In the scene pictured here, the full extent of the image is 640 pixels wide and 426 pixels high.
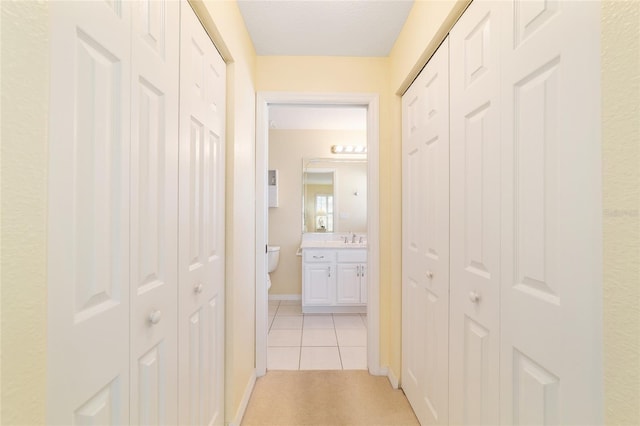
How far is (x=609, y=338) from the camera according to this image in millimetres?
583

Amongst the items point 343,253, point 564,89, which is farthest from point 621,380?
point 343,253

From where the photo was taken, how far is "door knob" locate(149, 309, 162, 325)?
2.77ft

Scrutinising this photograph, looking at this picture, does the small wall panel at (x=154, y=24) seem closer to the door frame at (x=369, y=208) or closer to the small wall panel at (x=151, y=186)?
the small wall panel at (x=151, y=186)

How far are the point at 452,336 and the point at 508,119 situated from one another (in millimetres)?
934

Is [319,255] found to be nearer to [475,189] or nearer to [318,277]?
[318,277]

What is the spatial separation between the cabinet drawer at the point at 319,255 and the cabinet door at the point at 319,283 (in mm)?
60

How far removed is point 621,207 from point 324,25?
6.03ft

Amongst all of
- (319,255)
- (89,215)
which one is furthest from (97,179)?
(319,255)

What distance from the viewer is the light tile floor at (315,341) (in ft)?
7.52

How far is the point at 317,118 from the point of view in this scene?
358 cm

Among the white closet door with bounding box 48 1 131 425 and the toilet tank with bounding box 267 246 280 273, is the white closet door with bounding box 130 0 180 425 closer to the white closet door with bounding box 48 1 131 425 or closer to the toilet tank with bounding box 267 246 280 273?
the white closet door with bounding box 48 1 131 425

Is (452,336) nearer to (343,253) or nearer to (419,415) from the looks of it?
(419,415)

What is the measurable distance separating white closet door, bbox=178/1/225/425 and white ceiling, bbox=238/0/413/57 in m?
0.55

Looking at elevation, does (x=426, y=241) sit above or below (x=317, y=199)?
below
